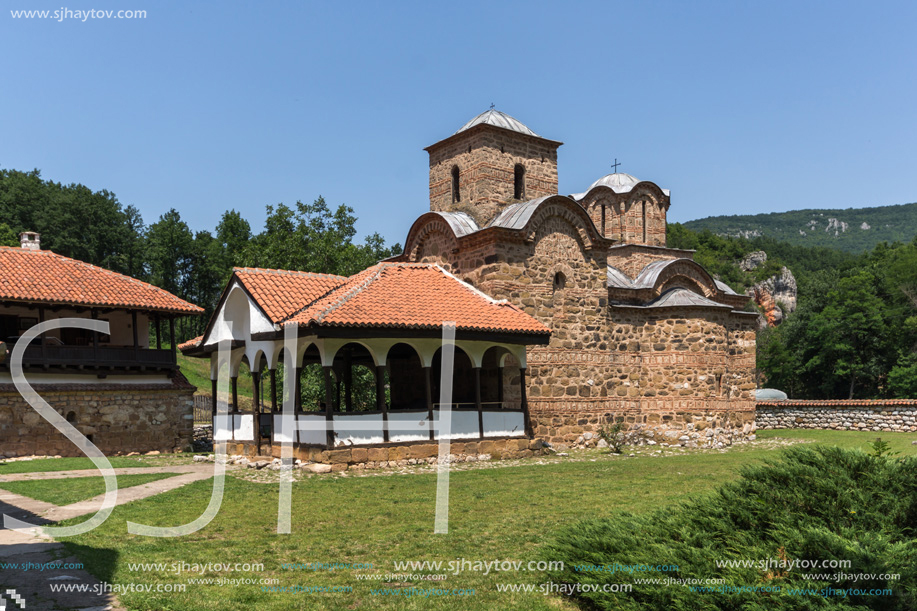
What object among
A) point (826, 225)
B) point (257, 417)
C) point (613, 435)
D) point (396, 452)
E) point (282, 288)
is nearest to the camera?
point (396, 452)

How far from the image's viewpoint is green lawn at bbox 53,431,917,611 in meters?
5.50

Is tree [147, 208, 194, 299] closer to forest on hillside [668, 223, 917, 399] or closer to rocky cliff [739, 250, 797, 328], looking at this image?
forest on hillside [668, 223, 917, 399]

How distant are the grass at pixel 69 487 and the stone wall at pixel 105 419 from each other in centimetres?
583

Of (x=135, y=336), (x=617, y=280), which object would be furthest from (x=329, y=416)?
(x=617, y=280)

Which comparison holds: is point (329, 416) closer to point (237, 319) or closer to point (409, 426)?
point (409, 426)

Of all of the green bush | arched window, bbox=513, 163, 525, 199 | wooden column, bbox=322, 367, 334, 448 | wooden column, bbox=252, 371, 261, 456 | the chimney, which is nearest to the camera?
the green bush

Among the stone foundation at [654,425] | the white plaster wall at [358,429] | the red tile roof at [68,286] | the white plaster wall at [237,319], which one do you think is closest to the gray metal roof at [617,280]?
the stone foundation at [654,425]

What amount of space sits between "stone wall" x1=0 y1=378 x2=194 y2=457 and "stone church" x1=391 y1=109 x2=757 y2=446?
7.44 metres

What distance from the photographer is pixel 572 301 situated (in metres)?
Result: 17.4

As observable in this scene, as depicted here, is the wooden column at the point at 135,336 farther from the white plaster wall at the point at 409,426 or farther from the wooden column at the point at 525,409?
the wooden column at the point at 525,409

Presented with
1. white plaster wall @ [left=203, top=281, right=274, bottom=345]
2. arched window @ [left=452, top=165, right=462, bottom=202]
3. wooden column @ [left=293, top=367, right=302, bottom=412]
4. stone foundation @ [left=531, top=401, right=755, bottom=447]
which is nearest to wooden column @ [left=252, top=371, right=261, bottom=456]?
white plaster wall @ [left=203, top=281, right=274, bottom=345]

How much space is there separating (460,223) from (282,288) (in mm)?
4998

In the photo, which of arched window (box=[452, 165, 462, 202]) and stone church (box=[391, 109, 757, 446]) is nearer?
stone church (box=[391, 109, 757, 446])

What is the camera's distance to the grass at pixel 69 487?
9.76m
